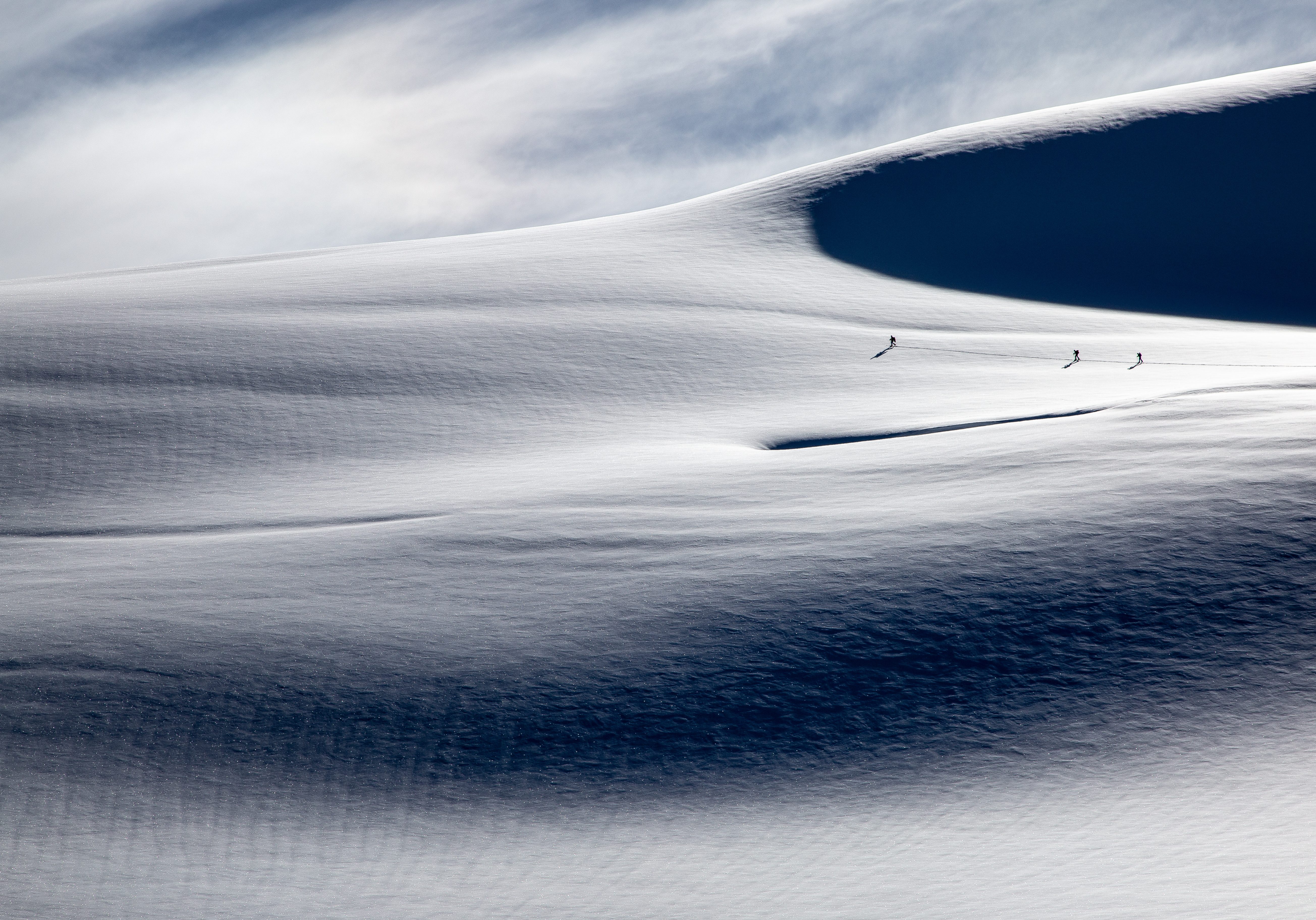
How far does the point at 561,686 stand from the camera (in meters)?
6.31

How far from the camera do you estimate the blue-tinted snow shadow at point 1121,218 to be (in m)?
21.4

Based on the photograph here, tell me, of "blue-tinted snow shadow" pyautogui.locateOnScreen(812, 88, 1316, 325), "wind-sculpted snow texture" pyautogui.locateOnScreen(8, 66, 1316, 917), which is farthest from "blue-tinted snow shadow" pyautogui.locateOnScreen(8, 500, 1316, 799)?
"blue-tinted snow shadow" pyautogui.locateOnScreen(812, 88, 1316, 325)

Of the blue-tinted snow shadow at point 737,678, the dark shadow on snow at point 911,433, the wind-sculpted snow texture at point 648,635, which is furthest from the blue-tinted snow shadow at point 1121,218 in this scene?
the blue-tinted snow shadow at point 737,678

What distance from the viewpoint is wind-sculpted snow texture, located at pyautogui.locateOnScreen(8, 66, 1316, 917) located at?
482 centimetres

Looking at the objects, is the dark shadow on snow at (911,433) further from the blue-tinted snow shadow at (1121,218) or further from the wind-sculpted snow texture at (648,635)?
the blue-tinted snow shadow at (1121,218)

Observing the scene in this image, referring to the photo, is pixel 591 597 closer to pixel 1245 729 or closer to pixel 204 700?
pixel 204 700

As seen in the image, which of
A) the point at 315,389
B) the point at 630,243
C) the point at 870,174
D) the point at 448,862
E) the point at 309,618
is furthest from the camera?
the point at 870,174

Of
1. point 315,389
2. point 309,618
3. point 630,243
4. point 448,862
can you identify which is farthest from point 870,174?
point 448,862

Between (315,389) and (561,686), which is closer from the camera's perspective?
(561,686)

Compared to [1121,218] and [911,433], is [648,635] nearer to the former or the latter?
[911,433]

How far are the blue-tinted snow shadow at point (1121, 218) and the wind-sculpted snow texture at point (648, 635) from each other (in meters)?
7.24

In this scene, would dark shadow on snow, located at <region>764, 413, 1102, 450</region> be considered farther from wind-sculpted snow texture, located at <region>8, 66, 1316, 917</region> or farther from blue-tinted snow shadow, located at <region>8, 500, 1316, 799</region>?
blue-tinted snow shadow, located at <region>8, 500, 1316, 799</region>

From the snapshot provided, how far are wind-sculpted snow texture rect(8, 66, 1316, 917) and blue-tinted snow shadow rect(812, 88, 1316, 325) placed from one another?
724 cm

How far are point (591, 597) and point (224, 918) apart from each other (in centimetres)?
318
